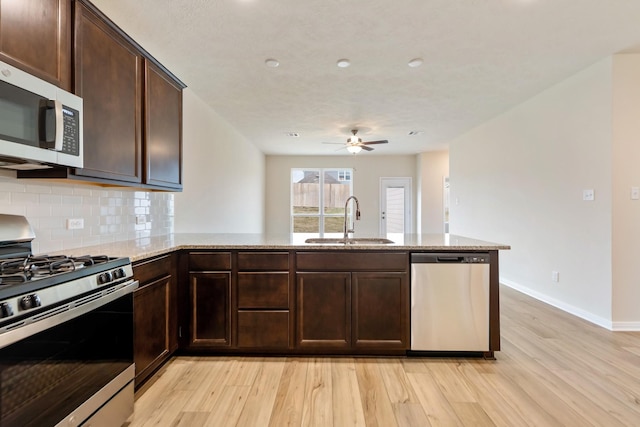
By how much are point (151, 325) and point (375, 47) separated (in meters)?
2.75

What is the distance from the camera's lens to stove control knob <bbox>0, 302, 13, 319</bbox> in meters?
0.97

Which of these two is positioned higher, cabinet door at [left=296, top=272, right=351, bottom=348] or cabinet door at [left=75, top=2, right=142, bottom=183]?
cabinet door at [left=75, top=2, right=142, bottom=183]

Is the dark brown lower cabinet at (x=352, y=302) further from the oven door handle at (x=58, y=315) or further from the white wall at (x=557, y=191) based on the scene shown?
the white wall at (x=557, y=191)

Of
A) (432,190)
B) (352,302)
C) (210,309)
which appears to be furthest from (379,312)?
(432,190)

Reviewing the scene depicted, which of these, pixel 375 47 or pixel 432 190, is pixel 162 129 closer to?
pixel 375 47

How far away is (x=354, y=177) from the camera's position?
8094 mm

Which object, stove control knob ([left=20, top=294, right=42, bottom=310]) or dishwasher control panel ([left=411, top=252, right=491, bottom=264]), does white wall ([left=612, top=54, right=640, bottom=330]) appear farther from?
stove control knob ([left=20, top=294, right=42, bottom=310])

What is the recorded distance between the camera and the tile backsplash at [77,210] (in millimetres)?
1725

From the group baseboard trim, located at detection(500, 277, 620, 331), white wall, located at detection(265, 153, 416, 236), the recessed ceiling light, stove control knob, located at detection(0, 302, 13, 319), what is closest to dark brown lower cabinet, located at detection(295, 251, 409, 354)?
stove control knob, located at detection(0, 302, 13, 319)

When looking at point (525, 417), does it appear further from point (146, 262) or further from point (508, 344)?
point (146, 262)

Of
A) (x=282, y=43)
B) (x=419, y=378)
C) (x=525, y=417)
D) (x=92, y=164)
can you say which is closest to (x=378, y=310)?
(x=419, y=378)

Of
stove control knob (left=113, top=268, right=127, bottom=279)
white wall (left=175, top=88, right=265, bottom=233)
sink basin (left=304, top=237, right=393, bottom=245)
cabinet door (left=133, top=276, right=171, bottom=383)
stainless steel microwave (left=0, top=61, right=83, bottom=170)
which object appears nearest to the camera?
stainless steel microwave (left=0, top=61, right=83, bottom=170)

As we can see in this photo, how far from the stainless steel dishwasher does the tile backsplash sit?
7.57ft

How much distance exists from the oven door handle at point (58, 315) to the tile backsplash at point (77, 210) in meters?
0.74
